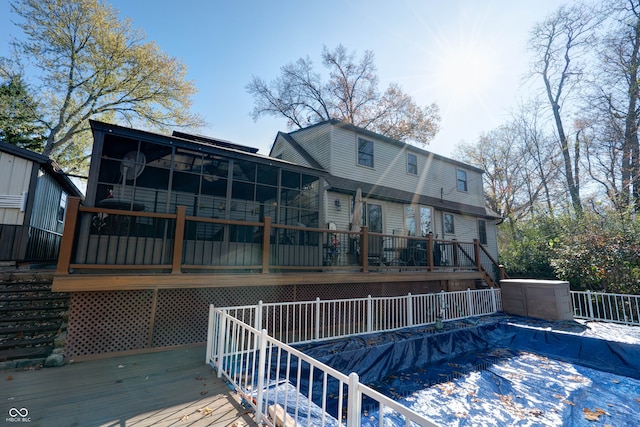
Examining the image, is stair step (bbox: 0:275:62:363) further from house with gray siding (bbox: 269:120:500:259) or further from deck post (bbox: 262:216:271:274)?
house with gray siding (bbox: 269:120:500:259)

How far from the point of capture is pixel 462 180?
1569 centimetres

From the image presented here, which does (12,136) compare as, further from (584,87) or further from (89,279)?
(584,87)

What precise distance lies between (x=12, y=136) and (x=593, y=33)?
1274 inches

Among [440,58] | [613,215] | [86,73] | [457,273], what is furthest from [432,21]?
[86,73]

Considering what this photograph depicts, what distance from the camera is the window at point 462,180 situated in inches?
610

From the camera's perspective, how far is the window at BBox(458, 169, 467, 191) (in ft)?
50.9

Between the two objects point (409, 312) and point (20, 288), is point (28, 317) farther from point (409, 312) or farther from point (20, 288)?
point (409, 312)

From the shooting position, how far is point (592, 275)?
980 cm

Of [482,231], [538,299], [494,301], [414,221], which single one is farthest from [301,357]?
[482,231]

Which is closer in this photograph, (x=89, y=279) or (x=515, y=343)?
(x=89, y=279)

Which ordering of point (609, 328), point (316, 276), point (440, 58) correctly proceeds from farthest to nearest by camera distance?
point (440, 58)
point (609, 328)
point (316, 276)

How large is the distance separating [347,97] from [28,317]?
21477 mm

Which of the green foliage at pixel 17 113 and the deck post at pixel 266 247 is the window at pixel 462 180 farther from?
the green foliage at pixel 17 113

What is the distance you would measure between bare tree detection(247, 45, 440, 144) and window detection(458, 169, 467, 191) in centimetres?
718
